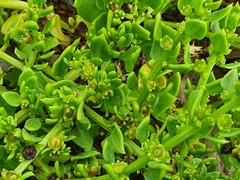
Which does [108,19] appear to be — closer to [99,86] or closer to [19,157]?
[99,86]

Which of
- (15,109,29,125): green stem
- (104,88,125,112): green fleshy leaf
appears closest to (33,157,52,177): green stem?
(15,109,29,125): green stem

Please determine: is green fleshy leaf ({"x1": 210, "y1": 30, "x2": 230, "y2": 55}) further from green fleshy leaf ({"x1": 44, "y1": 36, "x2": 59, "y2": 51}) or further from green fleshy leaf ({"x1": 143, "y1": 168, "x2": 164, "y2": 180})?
green fleshy leaf ({"x1": 44, "y1": 36, "x2": 59, "y2": 51})

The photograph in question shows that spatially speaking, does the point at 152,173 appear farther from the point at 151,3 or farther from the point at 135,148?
the point at 151,3

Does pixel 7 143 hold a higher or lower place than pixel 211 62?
lower

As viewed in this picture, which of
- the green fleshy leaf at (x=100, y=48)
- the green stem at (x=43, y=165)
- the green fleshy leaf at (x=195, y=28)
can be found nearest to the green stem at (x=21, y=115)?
the green stem at (x=43, y=165)

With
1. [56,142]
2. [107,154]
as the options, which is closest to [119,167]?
[107,154]

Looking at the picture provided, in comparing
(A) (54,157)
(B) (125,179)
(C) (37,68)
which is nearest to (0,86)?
Result: (C) (37,68)

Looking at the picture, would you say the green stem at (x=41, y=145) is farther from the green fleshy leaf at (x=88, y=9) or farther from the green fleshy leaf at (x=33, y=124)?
the green fleshy leaf at (x=88, y=9)
